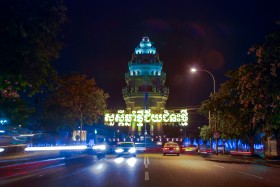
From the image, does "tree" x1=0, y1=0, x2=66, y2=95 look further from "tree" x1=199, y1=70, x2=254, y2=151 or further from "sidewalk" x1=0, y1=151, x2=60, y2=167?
"tree" x1=199, y1=70, x2=254, y2=151

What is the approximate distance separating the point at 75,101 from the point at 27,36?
44189 millimetres

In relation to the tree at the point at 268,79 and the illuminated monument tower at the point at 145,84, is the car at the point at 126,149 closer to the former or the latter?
the tree at the point at 268,79

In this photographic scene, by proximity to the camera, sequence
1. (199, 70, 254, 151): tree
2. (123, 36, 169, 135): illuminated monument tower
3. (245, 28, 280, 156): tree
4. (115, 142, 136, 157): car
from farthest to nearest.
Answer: (123, 36, 169, 135): illuminated monument tower, (115, 142, 136, 157): car, (199, 70, 254, 151): tree, (245, 28, 280, 156): tree

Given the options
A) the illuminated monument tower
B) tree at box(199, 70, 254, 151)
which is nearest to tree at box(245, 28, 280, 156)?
tree at box(199, 70, 254, 151)

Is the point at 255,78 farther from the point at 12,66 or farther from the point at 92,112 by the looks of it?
the point at 92,112

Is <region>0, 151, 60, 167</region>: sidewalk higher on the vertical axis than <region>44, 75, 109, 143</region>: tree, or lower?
lower

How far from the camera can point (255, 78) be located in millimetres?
29312

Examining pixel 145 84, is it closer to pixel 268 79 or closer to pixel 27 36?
pixel 268 79

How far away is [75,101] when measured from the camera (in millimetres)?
58375

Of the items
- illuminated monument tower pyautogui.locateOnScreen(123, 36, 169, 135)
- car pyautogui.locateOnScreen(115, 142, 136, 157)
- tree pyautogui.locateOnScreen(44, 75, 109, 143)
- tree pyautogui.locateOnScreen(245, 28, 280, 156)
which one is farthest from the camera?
illuminated monument tower pyautogui.locateOnScreen(123, 36, 169, 135)

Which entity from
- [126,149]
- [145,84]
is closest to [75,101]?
[126,149]

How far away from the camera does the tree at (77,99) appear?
192 ft

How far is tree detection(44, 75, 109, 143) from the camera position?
192 ft

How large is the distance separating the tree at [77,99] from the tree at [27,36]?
41616mm
